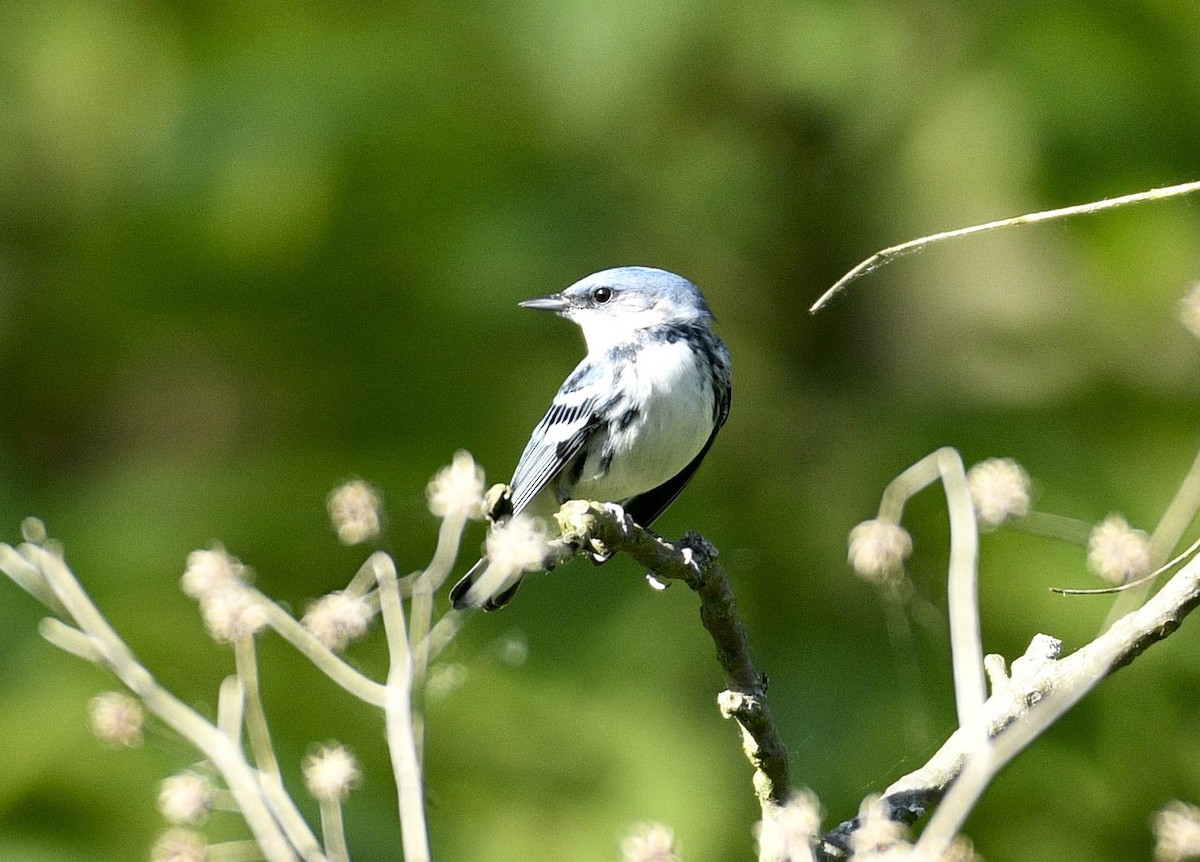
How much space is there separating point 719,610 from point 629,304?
1.19 m

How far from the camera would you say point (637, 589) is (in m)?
3.30

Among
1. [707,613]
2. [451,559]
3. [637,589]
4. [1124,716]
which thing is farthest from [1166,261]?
[451,559]

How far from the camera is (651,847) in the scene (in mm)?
838

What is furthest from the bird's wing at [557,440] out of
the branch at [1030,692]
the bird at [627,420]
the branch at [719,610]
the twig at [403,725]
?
the twig at [403,725]

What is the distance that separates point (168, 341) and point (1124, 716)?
2611 millimetres

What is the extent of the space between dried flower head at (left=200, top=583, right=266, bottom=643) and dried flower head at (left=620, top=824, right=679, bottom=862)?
12.1 inches

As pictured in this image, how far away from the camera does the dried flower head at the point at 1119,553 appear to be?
90 centimetres

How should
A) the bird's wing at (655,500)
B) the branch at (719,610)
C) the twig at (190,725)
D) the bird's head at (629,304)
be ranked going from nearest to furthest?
1. the twig at (190,725)
2. the branch at (719,610)
3. the bird's head at (629,304)
4. the bird's wing at (655,500)

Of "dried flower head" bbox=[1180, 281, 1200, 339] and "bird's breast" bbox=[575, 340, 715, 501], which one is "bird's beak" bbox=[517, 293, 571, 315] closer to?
"bird's breast" bbox=[575, 340, 715, 501]

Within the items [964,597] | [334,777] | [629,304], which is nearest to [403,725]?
[334,777]

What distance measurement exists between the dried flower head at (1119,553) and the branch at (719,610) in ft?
1.64

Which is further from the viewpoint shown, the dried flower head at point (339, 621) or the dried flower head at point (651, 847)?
the dried flower head at point (339, 621)

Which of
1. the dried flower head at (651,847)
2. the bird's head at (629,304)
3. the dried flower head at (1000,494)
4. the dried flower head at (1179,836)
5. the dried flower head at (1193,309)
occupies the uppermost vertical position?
the bird's head at (629,304)

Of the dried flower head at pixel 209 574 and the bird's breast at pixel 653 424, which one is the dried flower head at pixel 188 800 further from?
the bird's breast at pixel 653 424
